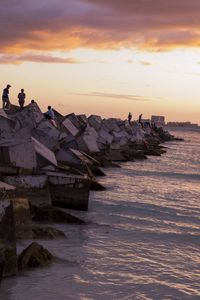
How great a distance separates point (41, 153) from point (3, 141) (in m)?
0.82

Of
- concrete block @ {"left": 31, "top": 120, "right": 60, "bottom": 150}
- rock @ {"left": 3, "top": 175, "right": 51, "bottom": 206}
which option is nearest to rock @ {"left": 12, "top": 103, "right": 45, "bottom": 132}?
concrete block @ {"left": 31, "top": 120, "right": 60, "bottom": 150}

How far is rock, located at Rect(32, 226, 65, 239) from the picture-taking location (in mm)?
8070

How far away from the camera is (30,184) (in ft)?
31.3

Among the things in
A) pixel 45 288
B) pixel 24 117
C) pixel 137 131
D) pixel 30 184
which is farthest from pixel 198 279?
pixel 137 131

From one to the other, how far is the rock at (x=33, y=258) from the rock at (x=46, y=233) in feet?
3.74

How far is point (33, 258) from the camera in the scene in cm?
670

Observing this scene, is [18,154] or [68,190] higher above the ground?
[18,154]

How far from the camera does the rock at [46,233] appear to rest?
318 inches

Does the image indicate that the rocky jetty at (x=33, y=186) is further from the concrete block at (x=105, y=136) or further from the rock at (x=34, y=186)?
the concrete block at (x=105, y=136)

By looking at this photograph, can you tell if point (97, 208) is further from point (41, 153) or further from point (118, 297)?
point (118, 297)

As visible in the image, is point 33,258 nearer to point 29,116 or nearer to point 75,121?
point 29,116

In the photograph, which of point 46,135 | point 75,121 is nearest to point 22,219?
point 46,135

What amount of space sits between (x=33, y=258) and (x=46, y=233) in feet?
4.76

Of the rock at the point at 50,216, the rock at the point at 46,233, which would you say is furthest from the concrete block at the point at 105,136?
the rock at the point at 46,233
